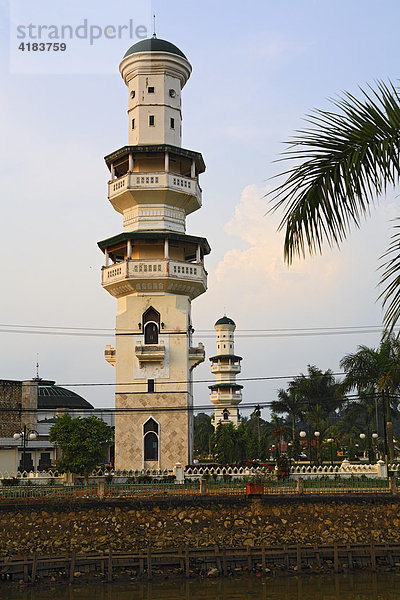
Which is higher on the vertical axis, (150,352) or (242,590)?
(150,352)

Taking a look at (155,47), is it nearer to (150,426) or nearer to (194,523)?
(150,426)

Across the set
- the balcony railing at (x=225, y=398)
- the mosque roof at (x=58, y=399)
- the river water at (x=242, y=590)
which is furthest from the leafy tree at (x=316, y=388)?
the river water at (x=242, y=590)

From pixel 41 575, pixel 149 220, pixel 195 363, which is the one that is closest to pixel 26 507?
pixel 41 575

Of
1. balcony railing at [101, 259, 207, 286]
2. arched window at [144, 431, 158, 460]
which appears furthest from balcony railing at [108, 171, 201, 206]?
arched window at [144, 431, 158, 460]

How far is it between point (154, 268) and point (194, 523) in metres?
20.9

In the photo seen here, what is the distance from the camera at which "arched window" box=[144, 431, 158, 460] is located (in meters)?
44.2

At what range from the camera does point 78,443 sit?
36.0 meters

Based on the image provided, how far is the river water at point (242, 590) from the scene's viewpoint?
2312 centimetres

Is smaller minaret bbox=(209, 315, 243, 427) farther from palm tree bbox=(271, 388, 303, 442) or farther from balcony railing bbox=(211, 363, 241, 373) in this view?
palm tree bbox=(271, 388, 303, 442)

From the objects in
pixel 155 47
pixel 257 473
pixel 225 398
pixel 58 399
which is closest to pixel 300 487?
pixel 257 473

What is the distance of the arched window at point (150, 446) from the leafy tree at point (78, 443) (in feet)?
24.8

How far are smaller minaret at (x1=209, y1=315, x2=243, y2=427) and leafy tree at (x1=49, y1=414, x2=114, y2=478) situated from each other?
4647 cm

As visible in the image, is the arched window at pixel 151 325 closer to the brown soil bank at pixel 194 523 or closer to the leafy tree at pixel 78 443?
the leafy tree at pixel 78 443

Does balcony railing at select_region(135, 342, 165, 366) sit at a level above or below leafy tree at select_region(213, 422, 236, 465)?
above
